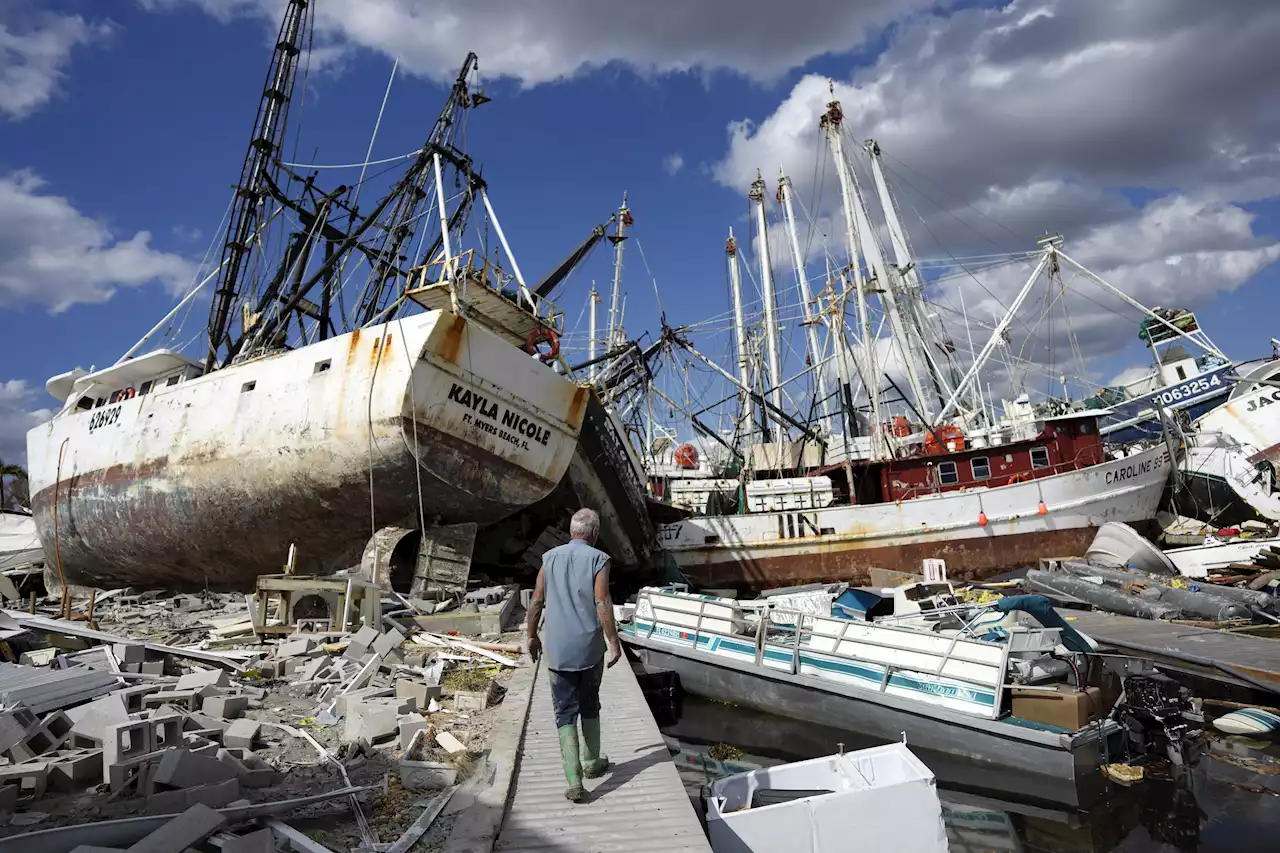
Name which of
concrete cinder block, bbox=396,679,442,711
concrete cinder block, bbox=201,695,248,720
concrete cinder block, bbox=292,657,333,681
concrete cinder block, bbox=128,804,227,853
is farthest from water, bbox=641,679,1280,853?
concrete cinder block, bbox=128,804,227,853

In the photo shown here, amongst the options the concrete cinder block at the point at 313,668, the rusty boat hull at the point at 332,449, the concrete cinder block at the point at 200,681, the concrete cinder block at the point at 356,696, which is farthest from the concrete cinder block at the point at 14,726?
the rusty boat hull at the point at 332,449

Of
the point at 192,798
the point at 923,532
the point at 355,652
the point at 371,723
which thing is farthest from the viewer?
the point at 923,532

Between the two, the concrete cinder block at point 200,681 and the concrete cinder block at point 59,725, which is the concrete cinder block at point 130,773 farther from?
the concrete cinder block at point 200,681

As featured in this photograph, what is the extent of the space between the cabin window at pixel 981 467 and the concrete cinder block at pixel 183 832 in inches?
904

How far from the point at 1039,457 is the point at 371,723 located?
72.9ft

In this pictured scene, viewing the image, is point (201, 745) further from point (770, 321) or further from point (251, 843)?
point (770, 321)

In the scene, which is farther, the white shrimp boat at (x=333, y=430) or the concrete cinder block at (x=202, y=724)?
the white shrimp boat at (x=333, y=430)

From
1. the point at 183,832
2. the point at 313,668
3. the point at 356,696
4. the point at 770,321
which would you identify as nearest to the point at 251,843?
the point at 183,832

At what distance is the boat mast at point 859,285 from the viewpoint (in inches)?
958

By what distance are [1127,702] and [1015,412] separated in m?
20.6

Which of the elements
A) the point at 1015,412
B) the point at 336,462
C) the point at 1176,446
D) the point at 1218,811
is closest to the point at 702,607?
the point at 1218,811

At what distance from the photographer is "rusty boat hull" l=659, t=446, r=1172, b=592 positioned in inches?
825

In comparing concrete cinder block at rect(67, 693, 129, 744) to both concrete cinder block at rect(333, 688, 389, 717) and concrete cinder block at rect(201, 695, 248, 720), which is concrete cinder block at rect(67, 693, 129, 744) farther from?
concrete cinder block at rect(333, 688, 389, 717)

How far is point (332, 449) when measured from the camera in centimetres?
1317
